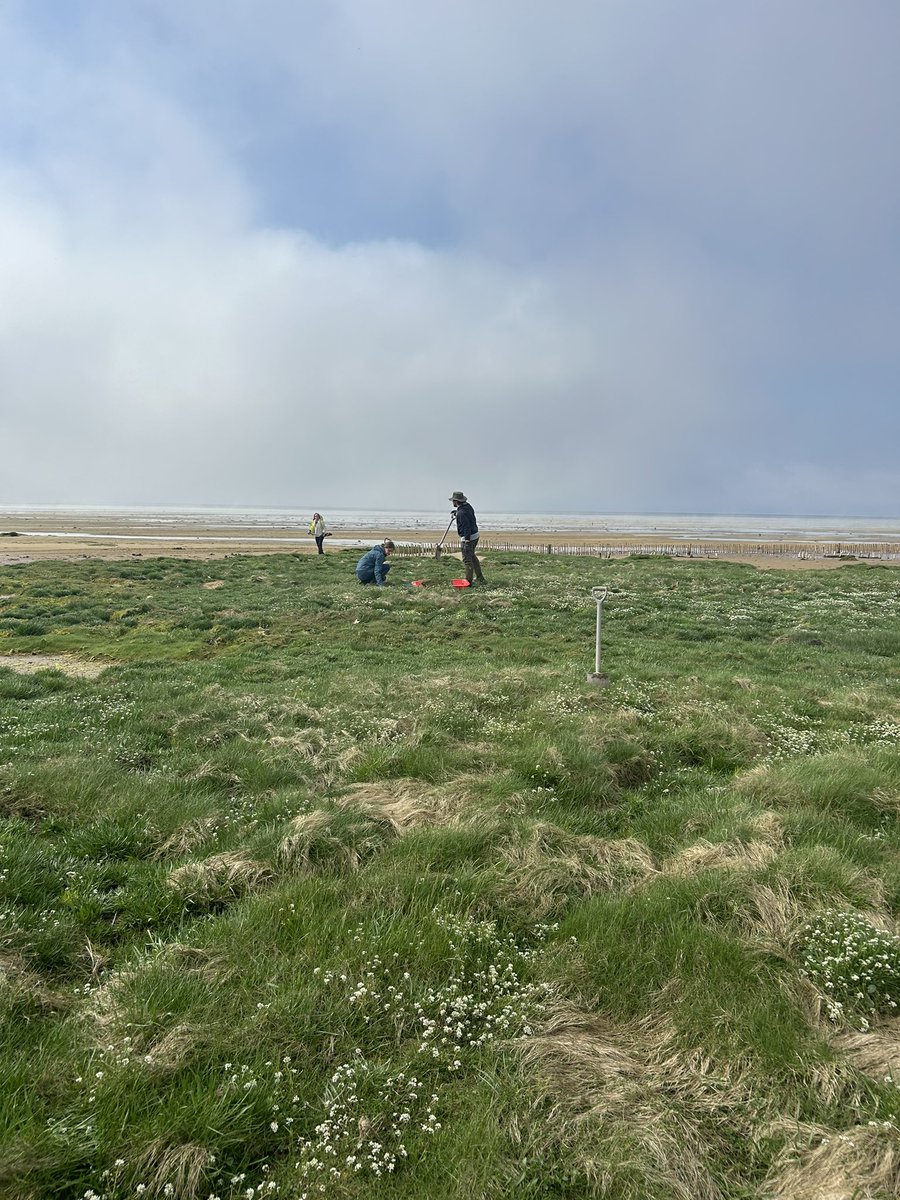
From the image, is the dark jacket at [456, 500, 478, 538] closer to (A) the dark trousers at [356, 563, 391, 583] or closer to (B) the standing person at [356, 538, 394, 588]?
(B) the standing person at [356, 538, 394, 588]

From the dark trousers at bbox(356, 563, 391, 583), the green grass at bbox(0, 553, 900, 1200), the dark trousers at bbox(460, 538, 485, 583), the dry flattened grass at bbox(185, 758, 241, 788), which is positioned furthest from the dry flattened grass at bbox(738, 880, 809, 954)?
the dark trousers at bbox(356, 563, 391, 583)

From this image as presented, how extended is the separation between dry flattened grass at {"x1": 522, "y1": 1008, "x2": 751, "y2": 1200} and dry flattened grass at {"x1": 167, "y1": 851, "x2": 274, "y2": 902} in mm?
2490

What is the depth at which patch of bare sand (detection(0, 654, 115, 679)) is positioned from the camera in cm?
1148

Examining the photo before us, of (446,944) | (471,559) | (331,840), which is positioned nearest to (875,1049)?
(446,944)

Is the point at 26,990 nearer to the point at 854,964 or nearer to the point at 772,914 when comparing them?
the point at 772,914

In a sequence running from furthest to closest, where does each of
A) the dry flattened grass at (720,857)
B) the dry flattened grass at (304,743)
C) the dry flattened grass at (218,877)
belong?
the dry flattened grass at (304,743) → the dry flattened grass at (720,857) → the dry flattened grass at (218,877)

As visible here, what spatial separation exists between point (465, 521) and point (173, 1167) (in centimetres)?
2020

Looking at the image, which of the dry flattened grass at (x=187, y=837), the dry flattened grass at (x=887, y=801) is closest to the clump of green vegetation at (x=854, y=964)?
the dry flattened grass at (x=887, y=801)

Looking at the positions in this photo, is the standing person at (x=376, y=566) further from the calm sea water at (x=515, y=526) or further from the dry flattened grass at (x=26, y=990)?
the calm sea water at (x=515, y=526)

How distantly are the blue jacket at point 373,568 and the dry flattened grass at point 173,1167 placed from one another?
19728 millimetres

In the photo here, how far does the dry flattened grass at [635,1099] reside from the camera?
2713mm

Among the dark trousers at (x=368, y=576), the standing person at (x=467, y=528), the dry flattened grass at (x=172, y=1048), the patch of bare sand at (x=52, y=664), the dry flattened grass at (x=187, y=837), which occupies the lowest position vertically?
the dry flattened grass at (x=187, y=837)

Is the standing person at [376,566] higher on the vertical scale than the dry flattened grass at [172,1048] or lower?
higher

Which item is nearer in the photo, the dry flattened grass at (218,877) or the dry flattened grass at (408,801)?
the dry flattened grass at (218,877)
